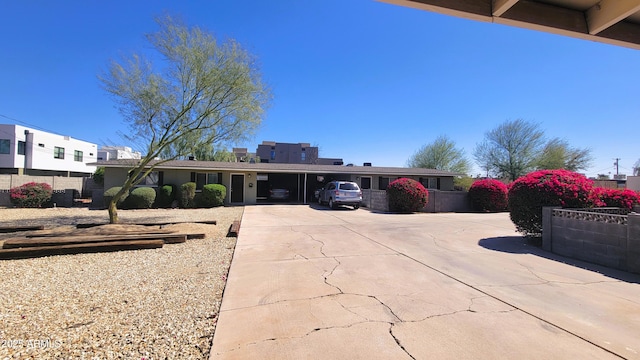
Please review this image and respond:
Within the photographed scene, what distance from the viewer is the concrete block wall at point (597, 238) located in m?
5.54

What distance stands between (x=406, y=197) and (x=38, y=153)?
44975 mm

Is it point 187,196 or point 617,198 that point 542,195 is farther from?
point 187,196

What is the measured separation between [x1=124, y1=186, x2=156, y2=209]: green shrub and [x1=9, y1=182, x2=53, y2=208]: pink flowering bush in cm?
449

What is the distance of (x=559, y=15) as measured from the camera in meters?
2.99

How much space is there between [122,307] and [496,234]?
9900 millimetres

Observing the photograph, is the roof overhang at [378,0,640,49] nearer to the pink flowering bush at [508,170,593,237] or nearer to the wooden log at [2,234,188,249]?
the pink flowering bush at [508,170,593,237]

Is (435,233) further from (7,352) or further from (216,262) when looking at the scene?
(7,352)

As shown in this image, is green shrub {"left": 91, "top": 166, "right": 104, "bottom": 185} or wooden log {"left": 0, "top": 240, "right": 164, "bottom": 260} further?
green shrub {"left": 91, "top": 166, "right": 104, "bottom": 185}

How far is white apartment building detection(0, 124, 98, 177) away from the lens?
3419 cm

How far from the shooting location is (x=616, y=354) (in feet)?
9.11

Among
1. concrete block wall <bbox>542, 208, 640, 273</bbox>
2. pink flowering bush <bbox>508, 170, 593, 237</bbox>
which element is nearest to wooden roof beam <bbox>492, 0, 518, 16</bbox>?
concrete block wall <bbox>542, 208, 640, 273</bbox>

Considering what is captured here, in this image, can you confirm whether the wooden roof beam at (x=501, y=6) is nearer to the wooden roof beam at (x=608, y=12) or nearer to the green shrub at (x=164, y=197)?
the wooden roof beam at (x=608, y=12)

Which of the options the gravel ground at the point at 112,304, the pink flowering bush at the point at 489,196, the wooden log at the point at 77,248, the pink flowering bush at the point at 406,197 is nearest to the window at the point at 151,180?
the wooden log at the point at 77,248

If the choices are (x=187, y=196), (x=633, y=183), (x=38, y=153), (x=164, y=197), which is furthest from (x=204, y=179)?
(x=633, y=183)
